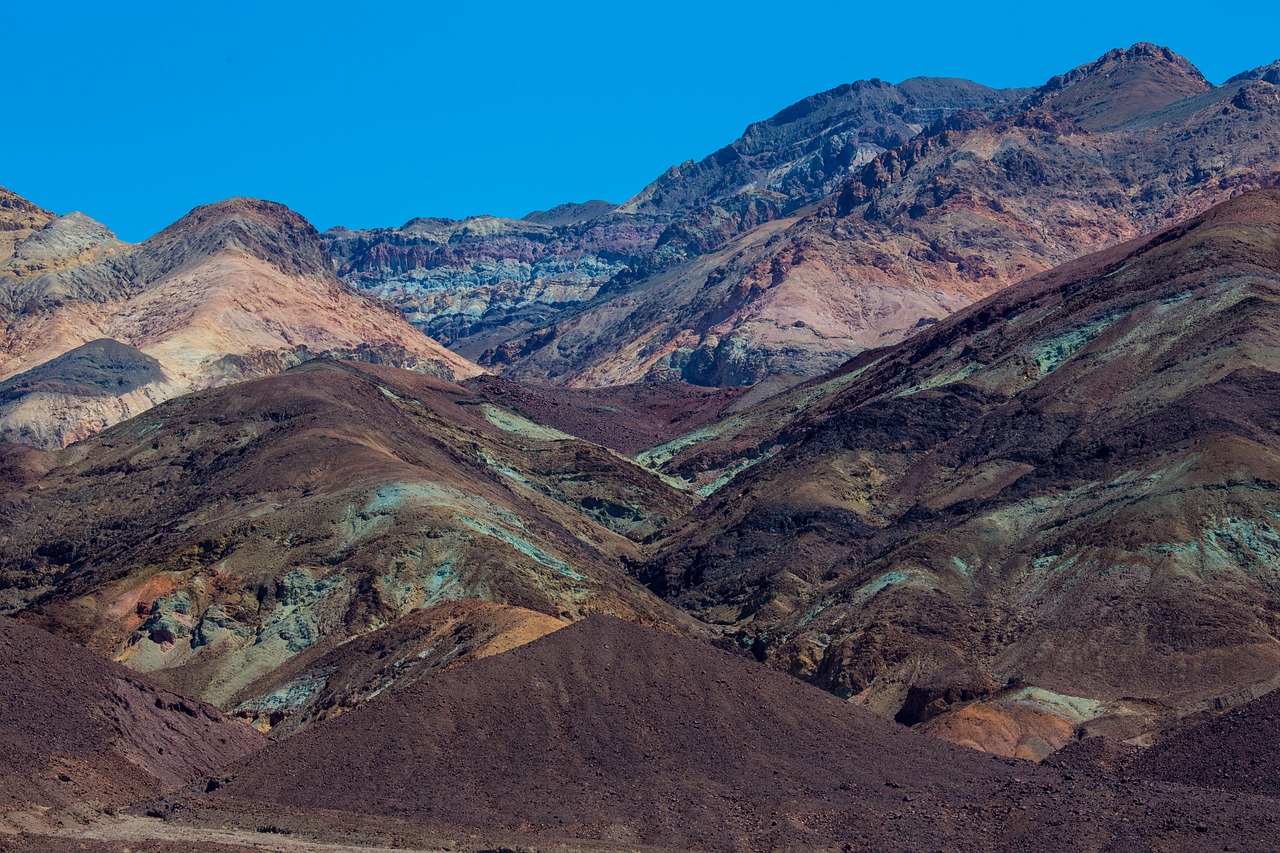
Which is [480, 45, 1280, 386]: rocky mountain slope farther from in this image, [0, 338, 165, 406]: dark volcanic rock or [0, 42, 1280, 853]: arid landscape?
[0, 338, 165, 406]: dark volcanic rock

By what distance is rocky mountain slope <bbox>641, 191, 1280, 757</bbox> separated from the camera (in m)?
60.1

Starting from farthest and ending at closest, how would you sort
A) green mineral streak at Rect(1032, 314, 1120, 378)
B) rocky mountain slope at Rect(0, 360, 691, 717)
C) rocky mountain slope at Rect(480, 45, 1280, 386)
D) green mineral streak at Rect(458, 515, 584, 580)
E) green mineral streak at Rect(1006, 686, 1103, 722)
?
rocky mountain slope at Rect(480, 45, 1280, 386), green mineral streak at Rect(1032, 314, 1120, 378), green mineral streak at Rect(458, 515, 584, 580), rocky mountain slope at Rect(0, 360, 691, 717), green mineral streak at Rect(1006, 686, 1103, 722)

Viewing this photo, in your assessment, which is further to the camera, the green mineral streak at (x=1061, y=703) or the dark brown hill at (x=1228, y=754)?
the green mineral streak at (x=1061, y=703)

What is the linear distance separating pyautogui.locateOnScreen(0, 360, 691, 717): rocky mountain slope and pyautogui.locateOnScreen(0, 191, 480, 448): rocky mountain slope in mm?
31169

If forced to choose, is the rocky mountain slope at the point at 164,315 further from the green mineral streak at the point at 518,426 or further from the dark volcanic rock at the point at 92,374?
the green mineral streak at the point at 518,426

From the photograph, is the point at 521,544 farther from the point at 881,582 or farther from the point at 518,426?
the point at 518,426

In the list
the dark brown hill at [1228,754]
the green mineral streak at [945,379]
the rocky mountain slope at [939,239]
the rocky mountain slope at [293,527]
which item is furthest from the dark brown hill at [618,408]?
the dark brown hill at [1228,754]

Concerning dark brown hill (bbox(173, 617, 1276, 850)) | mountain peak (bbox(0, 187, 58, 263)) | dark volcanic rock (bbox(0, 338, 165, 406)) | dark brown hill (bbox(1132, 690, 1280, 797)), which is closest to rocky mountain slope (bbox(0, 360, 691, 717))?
→ dark brown hill (bbox(173, 617, 1276, 850))

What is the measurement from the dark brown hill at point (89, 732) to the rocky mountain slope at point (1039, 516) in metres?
23.3

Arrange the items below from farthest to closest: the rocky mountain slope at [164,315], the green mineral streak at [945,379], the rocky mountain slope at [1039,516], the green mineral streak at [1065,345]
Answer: the rocky mountain slope at [164,315] → the green mineral streak at [945,379] → the green mineral streak at [1065,345] → the rocky mountain slope at [1039,516]

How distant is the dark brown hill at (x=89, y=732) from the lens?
1491 inches

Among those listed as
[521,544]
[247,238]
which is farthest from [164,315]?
[521,544]

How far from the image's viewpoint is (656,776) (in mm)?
40812

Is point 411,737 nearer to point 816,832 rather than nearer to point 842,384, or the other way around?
point 816,832
